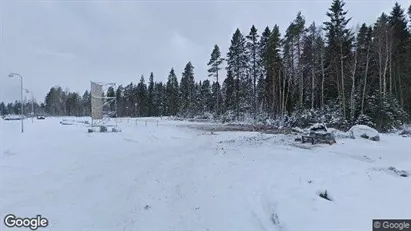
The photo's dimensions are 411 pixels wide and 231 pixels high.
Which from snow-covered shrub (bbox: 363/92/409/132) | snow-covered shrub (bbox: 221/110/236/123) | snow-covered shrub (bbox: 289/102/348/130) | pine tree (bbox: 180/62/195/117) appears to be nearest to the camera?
snow-covered shrub (bbox: 363/92/409/132)

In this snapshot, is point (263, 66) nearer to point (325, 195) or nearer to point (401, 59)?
point (401, 59)

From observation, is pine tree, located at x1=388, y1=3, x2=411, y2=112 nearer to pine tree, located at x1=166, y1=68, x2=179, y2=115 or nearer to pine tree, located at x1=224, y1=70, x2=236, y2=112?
pine tree, located at x1=224, y1=70, x2=236, y2=112

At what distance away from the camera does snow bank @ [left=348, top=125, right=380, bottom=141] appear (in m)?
21.9

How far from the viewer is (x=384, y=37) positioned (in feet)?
111

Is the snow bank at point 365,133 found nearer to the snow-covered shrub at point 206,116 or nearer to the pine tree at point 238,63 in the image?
the pine tree at point 238,63

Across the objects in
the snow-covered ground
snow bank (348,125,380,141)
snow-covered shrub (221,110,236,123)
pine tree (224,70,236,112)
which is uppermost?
pine tree (224,70,236,112)

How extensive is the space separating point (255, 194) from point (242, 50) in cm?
5273

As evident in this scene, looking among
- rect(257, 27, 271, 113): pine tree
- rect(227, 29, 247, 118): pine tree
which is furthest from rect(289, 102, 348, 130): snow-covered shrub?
rect(227, 29, 247, 118): pine tree

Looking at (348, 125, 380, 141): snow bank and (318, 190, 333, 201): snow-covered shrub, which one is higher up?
(348, 125, 380, 141): snow bank

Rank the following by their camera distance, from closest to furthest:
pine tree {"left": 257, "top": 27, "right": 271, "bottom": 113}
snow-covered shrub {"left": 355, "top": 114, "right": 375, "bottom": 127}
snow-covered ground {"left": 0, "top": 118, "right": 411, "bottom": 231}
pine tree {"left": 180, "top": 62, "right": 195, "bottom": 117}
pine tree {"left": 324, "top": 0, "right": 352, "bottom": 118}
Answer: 1. snow-covered ground {"left": 0, "top": 118, "right": 411, "bottom": 231}
2. snow-covered shrub {"left": 355, "top": 114, "right": 375, "bottom": 127}
3. pine tree {"left": 324, "top": 0, "right": 352, "bottom": 118}
4. pine tree {"left": 257, "top": 27, "right": 271, "bottom": 113}
5. pine tree {"left": 180, "top": 62, "right": 195, "bottom": 117}

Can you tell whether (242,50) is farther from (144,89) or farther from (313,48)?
(144,89)

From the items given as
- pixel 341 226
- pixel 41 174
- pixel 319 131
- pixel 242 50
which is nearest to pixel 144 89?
pixel 242 50

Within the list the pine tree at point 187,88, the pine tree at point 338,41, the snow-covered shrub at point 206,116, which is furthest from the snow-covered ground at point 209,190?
the pine tree at point 187,88

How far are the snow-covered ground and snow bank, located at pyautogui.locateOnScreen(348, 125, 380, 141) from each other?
513 centimetres
